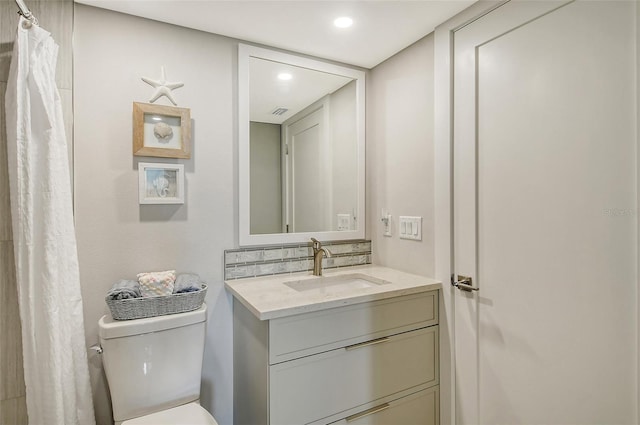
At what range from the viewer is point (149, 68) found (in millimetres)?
1556

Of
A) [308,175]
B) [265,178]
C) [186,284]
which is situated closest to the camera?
[186,284]

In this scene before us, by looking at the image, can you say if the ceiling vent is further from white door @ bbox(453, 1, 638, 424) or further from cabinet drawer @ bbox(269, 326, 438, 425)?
cabinet drawer @ bbox(269, 326, 438, 425)

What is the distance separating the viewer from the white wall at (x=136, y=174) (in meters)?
1.44

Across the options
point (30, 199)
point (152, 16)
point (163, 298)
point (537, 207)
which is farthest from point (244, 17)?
point (537, 207)

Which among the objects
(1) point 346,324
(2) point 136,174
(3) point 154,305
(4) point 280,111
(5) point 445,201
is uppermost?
(4) point 280,111

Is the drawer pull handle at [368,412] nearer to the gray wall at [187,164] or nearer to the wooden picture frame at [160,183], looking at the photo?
the gray wall at [187,164]

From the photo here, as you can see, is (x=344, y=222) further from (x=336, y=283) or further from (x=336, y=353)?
(x=336, y=353)

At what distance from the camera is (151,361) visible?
1.31m

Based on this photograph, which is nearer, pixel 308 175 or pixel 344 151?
pixel 308 175

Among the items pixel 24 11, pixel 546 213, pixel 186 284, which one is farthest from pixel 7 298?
pixel 546 213

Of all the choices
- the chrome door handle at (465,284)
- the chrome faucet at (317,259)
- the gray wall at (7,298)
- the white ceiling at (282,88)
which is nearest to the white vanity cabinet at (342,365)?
the chrome door handle at (465,284)

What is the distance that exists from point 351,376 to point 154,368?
81cm

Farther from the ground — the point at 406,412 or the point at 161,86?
the point at 161,86

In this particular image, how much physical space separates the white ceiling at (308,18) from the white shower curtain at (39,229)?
19.6 inches
